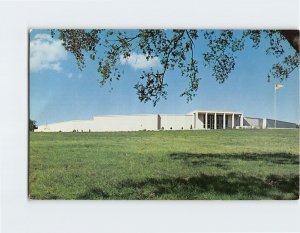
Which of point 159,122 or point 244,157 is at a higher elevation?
point 159,122

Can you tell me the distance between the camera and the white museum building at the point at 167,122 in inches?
386

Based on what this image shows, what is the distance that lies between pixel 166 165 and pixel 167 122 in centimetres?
64

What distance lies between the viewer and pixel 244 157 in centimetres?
992

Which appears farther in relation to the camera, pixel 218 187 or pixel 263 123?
pixel 263 123

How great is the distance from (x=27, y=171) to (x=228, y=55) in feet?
11.3

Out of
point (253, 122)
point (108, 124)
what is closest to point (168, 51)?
point (108, 124)

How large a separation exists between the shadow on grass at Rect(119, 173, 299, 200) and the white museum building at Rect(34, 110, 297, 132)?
769mm

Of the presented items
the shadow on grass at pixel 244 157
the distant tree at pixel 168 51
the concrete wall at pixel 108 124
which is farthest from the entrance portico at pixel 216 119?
the concrete wall at pixel 108 124

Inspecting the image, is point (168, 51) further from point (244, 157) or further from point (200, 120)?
point (244, 157)

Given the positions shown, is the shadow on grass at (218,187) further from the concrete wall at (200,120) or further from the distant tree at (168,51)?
the distant tree at (168,51)

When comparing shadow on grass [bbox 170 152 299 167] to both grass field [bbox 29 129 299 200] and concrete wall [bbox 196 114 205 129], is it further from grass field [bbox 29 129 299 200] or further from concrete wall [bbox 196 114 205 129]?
concrete wall [bbox 196 114 205 129]

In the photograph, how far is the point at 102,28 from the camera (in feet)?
31.6
